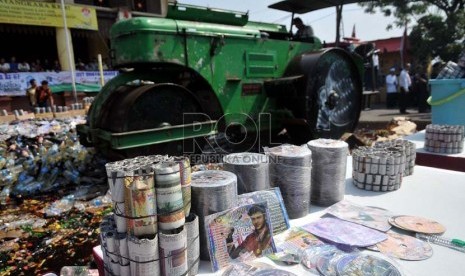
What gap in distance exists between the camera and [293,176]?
1.55 meters

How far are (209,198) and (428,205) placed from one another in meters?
1.26

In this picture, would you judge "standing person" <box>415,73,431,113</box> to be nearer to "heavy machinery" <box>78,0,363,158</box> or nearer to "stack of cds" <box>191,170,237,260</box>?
"heavy machinery" <box>78,0,363,158</box>

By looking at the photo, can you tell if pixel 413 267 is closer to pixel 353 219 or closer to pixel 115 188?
pixel 353 219

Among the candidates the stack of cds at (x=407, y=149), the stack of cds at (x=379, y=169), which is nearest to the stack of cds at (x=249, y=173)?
the stack of cds at (x=379, y=169)

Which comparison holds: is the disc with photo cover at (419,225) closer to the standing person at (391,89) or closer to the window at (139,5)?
the standing person at (391,89)

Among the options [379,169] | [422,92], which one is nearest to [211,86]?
[379,169]

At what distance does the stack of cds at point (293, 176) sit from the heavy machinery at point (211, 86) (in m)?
2.29

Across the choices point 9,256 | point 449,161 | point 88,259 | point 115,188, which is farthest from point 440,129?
point 9,256

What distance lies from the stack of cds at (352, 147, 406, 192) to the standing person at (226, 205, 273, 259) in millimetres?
894

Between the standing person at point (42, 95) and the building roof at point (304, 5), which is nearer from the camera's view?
the building roof at point (304, 5)

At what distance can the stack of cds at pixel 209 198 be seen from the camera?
1236 mm

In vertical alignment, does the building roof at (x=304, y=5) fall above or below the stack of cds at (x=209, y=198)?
above

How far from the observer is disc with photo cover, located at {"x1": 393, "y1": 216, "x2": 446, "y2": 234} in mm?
1417

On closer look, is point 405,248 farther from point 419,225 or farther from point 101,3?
point 101,3
